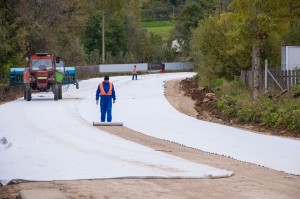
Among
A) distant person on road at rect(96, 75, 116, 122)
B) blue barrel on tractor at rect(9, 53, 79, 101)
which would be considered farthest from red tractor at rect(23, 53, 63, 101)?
distant person on road at rect(96, 75, 116, 122)

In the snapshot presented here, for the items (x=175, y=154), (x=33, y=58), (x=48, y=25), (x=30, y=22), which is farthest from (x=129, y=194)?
(x=48, y=25)

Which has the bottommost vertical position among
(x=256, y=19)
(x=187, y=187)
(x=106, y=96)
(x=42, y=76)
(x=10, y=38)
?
(x=187, y=187)

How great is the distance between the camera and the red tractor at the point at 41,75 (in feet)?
136

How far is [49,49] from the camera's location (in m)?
63.2

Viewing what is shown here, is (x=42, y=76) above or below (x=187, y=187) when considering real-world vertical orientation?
above

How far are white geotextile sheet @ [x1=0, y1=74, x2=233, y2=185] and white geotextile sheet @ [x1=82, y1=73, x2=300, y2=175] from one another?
6.42ft

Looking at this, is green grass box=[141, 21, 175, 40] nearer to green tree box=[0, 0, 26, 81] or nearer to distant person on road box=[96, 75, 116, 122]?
green tree box=[0, 0, 26, 81]

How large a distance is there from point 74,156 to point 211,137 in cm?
744

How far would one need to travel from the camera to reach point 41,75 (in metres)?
41.4

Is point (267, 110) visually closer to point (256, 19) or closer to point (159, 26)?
point (256, 19)

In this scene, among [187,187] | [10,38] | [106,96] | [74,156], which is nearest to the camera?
[187,187]

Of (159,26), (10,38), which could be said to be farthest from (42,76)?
(159,26)

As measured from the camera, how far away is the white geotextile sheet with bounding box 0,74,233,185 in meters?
13.5

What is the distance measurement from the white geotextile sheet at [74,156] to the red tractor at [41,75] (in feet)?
44.5
